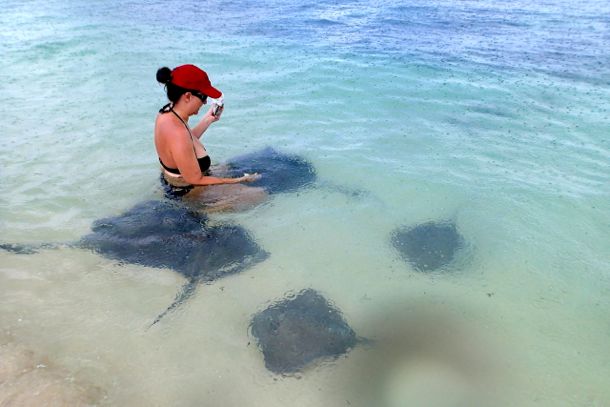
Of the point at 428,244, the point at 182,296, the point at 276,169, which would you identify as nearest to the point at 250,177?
the point at 276,169

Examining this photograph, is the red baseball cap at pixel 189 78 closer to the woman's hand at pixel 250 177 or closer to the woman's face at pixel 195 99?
the woman's face at pixel 195 99

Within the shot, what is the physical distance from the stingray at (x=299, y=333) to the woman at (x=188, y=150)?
170cm

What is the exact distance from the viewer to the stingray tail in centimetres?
388

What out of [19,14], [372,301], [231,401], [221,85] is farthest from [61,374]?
[19,14]

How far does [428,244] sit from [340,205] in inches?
49.1

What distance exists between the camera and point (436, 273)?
4.43 m

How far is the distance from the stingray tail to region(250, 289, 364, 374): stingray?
27.9 inches

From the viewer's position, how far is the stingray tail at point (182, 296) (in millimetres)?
3879

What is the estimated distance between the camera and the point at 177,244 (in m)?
4.55

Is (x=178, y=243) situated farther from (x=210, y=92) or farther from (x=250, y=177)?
(x=210, y=92)

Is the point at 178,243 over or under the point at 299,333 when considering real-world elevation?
over

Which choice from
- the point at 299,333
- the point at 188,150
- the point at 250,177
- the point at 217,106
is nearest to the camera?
the point at 299,333

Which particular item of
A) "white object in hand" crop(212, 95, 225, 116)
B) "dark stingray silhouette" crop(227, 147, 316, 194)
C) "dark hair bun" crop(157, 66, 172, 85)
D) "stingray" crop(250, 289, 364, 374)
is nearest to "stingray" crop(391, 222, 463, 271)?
"stingray" crop(250, 289, 364, 374)

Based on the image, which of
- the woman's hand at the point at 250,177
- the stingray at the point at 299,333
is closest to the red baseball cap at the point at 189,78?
the woman's hand at the point at 250,177
